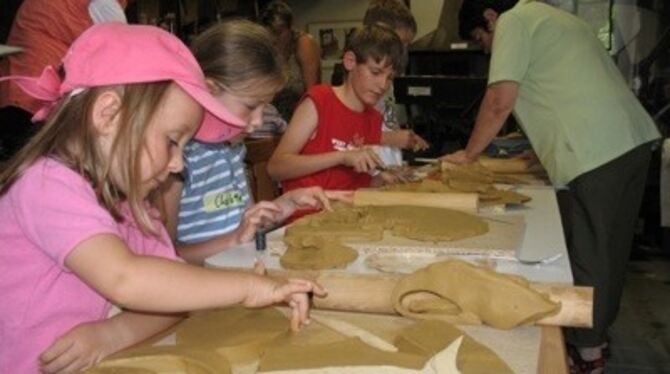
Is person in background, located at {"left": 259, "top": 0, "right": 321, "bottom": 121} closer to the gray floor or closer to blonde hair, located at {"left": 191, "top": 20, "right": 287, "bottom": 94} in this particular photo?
the gray floor

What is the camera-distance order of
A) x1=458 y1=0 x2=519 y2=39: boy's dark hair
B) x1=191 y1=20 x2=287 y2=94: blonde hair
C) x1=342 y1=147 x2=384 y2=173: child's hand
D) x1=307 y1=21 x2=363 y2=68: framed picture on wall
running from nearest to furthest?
x1=191 y1=20 x2=287 y2=94: blonde hair < x1=342 y1=147 x2=384 y2=173: child's hand < x1=458 y1=0 x2=519 y2=39: boy's dark hair < x1=307 y1=21 x2=363 y2=68: framed picture on wall

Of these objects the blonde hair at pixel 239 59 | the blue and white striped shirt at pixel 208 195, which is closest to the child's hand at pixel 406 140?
the blue and white striped shirt at pixel 208 195

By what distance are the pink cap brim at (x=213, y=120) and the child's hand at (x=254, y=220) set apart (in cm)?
17

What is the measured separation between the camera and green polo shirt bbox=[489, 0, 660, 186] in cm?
225

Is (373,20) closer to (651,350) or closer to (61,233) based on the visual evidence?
(651,350)

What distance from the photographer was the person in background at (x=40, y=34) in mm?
1907

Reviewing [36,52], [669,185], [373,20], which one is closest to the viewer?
[36,52]

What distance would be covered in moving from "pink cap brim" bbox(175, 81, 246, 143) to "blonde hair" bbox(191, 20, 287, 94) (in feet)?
0.29

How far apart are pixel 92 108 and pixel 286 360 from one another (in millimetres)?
404

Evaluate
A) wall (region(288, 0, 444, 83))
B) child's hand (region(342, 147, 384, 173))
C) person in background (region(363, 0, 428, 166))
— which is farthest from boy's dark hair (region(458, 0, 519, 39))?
wall (region(288, 0, 444, 83))

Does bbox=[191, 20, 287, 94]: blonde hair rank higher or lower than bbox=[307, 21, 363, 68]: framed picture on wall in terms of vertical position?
higher

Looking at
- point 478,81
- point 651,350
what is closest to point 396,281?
point 651,350

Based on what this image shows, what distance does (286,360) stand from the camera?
0.85 meters

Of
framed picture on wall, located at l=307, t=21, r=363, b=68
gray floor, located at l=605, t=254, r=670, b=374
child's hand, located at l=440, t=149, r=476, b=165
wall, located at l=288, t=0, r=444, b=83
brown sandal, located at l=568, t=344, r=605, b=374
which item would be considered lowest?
gray floor, located at l=605, t=254, r=670, b=374
